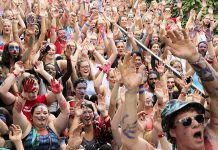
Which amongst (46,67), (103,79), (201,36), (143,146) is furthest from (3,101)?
(201,36)

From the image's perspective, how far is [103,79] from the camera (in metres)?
8.22

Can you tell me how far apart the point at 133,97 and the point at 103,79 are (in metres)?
4.60

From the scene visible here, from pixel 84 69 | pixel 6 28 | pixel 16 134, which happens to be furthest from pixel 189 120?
pixel 6 28

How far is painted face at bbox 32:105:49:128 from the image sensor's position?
5.54m

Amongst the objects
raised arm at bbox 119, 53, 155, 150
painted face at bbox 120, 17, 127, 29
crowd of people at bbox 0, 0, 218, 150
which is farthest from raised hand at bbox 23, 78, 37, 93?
painted face at bbox 120, 17, 127, 29

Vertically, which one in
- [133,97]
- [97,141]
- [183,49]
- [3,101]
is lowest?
[97,141]

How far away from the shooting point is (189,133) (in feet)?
11.6

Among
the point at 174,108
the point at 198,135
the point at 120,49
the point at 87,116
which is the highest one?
the point at 174,108

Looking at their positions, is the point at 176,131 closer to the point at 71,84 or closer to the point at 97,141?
the point at 97,141

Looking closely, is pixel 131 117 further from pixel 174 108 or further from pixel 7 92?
pixel 7 92

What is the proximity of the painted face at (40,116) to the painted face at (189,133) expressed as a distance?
222 centimetres

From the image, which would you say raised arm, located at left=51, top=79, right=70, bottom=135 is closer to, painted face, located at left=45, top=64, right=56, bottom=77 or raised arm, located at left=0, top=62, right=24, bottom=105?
raised arm, located at left=0, top=62, right=24, bottom=105

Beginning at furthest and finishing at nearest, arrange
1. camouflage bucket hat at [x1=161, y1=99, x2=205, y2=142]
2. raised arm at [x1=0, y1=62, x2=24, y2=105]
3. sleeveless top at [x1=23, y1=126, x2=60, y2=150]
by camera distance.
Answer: raised arm at [x1=0, y1=62, x2=24, y2=105]
sleeveless top at [x1=23, y1=126, x2=60, y2=150]
camouflage bucket hat at [x1=161, y1=99, x2=205, y2=142]

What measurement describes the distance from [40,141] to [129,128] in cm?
200
